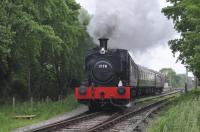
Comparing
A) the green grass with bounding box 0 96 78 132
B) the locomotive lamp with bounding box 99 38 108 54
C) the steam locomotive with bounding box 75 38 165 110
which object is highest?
the locomotive lamp with bounding box 99 38 108 54

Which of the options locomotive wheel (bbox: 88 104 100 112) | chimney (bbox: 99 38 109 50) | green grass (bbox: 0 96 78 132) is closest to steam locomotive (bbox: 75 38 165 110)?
chimney (bbox: 99 38 109 50)

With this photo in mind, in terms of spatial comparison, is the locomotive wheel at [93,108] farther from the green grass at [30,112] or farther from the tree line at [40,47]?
the tree line at [40,47]

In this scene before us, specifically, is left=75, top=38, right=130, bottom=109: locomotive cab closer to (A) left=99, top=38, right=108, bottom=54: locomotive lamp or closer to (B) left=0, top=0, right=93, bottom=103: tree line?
(A) left=99, top=38, right=108, bottom=54: locomotive lamp

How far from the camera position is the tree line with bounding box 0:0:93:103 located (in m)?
26.0

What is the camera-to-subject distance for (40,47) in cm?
3091

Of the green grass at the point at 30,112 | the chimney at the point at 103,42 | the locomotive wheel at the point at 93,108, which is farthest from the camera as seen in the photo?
the locomotive wheel at the point at 93,108

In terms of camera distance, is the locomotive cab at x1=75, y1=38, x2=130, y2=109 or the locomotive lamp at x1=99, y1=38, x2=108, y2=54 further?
the locomotive lamp at x1=99, y1=38, x2=108, y2=54

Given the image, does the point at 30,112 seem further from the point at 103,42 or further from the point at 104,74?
the point at 103,42

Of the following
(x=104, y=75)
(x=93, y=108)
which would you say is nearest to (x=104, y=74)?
(x=104, y=75)

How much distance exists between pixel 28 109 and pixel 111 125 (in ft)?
25.6

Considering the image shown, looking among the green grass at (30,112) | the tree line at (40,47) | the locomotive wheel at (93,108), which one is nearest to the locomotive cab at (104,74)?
the locomotive wheel at (93,108)

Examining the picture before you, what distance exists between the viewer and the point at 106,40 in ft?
76.8

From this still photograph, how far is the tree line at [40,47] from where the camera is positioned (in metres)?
26.0

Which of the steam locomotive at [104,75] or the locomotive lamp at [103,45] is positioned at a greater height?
the locomotive lamp at [103,45]
